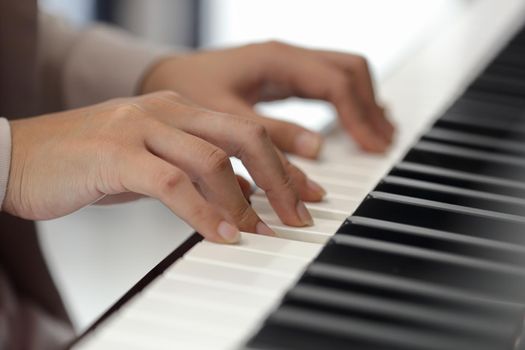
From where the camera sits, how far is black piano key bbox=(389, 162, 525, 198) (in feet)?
2.60

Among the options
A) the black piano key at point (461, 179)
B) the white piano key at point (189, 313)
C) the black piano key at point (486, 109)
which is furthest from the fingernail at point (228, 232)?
the black piano key at point (486, 109)

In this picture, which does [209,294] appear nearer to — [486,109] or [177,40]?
[486,109]

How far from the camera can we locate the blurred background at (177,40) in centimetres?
233

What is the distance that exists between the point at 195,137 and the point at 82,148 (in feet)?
0.28

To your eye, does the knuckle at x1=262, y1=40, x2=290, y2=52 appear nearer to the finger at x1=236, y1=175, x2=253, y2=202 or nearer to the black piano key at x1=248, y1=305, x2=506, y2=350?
the finger at x1=236, y1=175, x2=253, y2=202

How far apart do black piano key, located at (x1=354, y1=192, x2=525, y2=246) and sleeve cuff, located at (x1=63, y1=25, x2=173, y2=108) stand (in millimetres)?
546

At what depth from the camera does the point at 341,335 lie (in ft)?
1.68

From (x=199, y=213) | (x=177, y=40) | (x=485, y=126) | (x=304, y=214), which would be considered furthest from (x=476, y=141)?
(x=177, y=40)

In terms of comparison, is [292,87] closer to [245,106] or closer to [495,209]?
[245,106]

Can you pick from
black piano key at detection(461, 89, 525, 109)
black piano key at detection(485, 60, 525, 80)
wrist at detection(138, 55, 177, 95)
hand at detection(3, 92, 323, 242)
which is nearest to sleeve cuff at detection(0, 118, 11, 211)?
hand at detection(3, 92, 323, 242)

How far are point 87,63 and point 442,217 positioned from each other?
67 centimetres

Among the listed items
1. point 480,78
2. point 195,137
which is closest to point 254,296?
point 195,137

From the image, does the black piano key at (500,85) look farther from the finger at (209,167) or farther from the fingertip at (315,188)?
the finger at (209,167)

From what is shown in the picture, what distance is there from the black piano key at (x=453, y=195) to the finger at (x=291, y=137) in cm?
15
